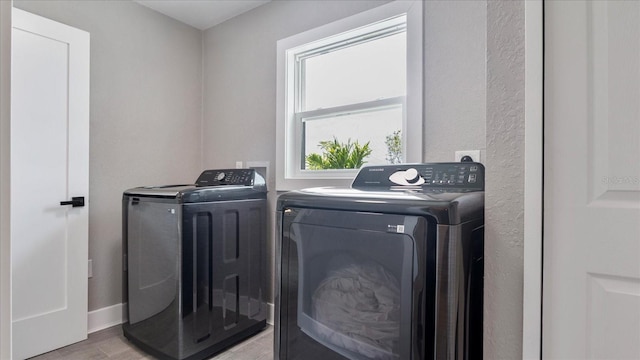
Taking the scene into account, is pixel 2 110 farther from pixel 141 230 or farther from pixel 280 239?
pixel 141 230

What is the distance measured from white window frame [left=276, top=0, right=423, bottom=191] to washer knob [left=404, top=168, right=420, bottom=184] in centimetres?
35

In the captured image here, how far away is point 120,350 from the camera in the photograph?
6.75 feet

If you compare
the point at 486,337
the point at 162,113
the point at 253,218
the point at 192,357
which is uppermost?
the point at 162,113

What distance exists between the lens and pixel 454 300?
3.03 feet

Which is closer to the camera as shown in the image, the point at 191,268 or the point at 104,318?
the point at 191,268

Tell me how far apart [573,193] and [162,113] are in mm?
2871

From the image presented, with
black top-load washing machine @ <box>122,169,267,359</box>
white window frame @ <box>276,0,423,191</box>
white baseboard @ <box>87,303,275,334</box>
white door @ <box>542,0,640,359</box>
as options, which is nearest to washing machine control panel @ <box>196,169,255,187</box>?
black top-load washing machine @ <box>122,169,267,359</box>

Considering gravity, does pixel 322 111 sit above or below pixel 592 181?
above

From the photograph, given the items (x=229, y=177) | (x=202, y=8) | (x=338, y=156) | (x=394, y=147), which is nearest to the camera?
(x=394, y=147)

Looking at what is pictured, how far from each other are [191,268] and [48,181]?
116cm

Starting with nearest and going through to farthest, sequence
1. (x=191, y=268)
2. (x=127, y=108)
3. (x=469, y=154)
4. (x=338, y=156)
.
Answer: (x=469, y=154), (x=191, y=268), (x=338, y=156), (x=127, y=108)

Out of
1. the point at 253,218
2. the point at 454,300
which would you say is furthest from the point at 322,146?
the point at 454,300

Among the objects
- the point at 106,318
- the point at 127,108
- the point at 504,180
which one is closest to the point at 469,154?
the point at 504,180

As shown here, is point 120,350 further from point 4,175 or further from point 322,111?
point 322,111
